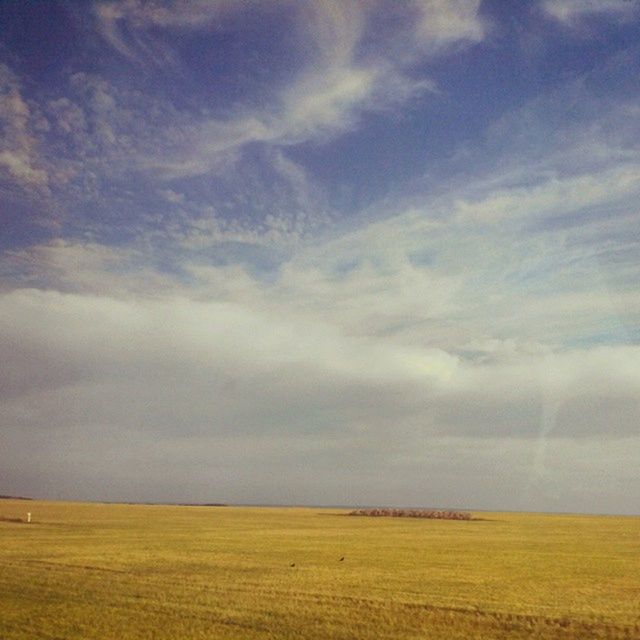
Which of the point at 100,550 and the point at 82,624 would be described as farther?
the point at 100,550

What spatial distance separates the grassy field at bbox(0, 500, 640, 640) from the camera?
63.9 ft

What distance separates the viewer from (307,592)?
26.1m

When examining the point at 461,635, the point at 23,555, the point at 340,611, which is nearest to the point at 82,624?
the point at 340,611

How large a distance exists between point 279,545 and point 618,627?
32.4m

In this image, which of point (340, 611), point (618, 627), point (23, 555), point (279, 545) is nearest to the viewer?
point (618, 627)

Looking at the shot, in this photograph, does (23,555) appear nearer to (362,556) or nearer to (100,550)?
(100,550)

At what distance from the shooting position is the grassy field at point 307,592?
19.5m

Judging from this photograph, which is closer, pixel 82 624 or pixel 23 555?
pixel 82 624

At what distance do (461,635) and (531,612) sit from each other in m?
5.04

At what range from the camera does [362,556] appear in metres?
41.8

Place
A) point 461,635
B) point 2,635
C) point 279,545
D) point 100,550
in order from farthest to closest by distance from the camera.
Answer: point 279,545
point 100,550
point 461,635
point 2,635

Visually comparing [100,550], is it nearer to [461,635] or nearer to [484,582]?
[484,582]

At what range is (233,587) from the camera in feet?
89.0

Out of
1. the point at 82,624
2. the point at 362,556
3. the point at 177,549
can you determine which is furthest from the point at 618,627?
the point at 177,549
